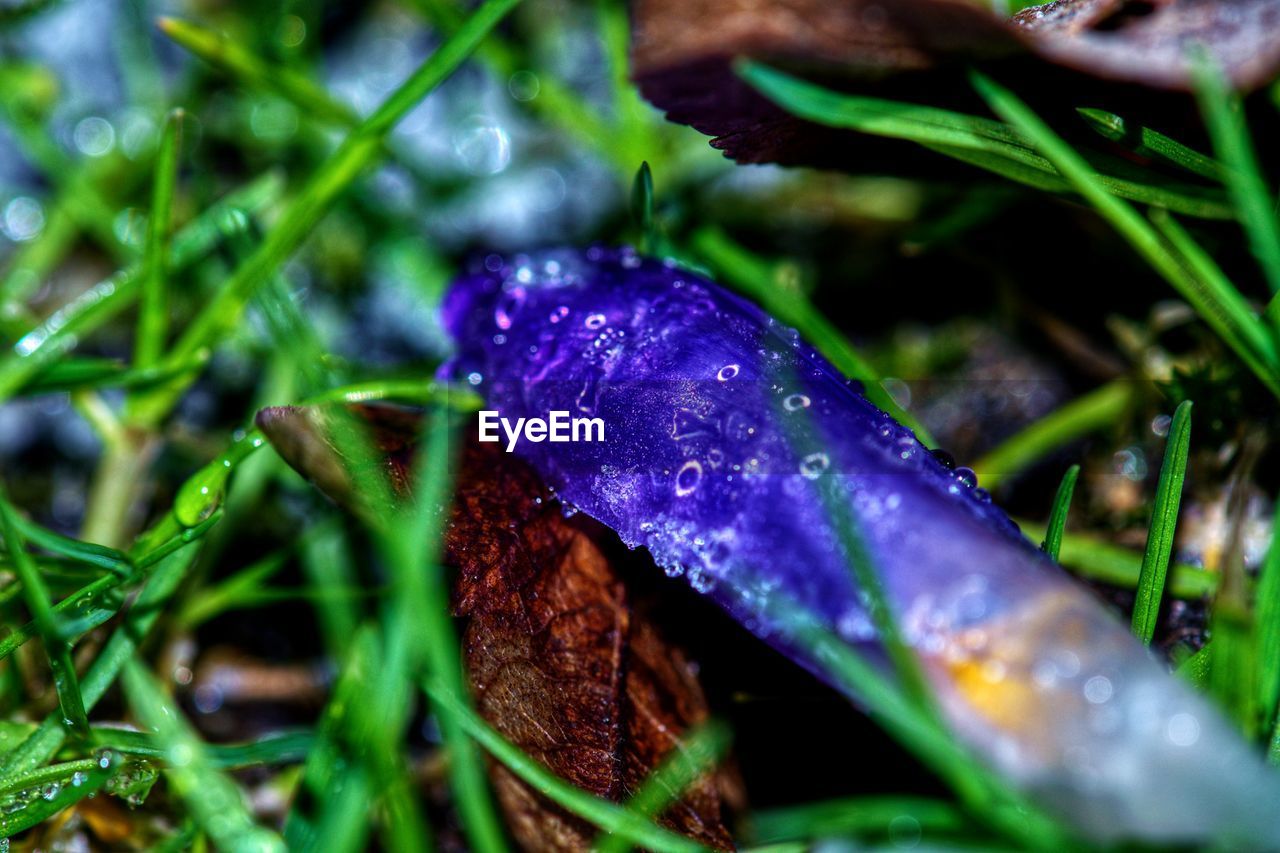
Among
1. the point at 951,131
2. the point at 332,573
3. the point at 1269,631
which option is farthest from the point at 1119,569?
the point at 332,573

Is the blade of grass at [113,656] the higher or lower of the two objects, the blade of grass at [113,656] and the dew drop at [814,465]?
the lower

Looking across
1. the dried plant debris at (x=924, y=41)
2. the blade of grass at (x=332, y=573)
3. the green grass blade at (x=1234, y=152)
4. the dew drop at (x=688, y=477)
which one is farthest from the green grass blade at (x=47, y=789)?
the green grass blade at (x=1234, y=152)

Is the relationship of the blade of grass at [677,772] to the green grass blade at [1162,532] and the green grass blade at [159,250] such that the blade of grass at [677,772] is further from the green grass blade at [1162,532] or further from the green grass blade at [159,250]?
the green grass blade at [159,250]

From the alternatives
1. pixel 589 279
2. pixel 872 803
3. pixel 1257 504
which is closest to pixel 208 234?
pixel 589 279

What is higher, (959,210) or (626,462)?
(959,210)

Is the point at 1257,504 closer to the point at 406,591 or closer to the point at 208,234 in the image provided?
the point at 406,591

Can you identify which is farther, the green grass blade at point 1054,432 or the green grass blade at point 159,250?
the green grass blade at point 1054,432

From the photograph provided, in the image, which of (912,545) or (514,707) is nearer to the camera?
(912,545)
